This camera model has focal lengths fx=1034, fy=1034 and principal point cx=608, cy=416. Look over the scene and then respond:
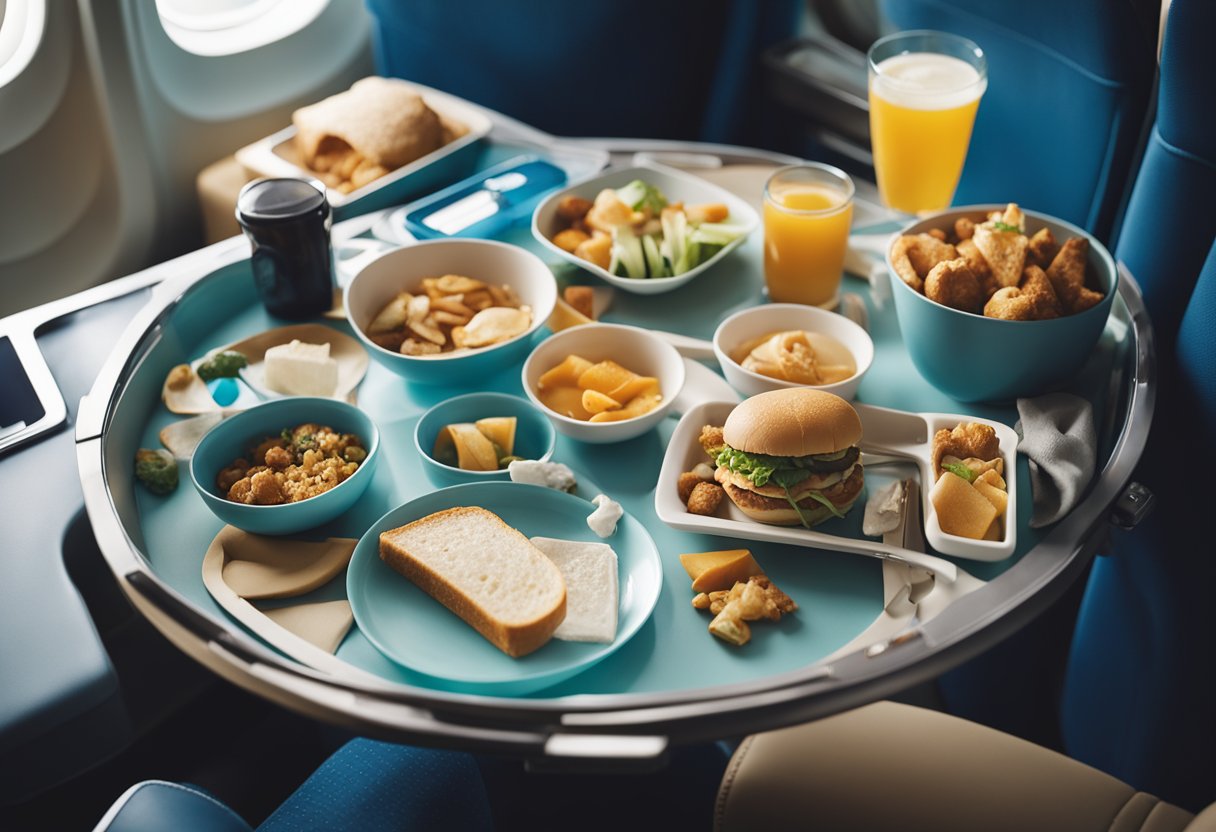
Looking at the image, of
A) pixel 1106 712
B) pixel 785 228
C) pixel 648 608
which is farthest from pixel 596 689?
pixel 1106 712

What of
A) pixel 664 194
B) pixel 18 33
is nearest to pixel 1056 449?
pixel 664 194

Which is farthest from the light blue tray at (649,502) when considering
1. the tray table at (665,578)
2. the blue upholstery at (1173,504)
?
the blue upholstery at (1173,504)

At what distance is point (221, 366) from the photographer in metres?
1.54

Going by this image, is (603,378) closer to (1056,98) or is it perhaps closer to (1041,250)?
(1041,250)

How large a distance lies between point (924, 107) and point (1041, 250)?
39 centimetres

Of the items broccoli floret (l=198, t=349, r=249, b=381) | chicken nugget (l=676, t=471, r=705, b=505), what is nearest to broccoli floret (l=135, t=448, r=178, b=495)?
broccoli floret (l=198, t=349, r=249, b=381)

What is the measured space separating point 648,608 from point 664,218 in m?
0.80

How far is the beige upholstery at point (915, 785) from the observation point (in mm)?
1229

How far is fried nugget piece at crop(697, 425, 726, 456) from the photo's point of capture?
4.36 ft

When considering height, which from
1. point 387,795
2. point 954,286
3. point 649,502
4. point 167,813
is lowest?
point 387,795

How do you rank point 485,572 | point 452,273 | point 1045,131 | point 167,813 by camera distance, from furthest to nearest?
point 1045,131 < point 452,273 < point 485,572 < point 167,813

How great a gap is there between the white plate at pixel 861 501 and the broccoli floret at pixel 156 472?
2.09 feet

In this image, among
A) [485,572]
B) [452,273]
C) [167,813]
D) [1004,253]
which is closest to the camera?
[167,813]

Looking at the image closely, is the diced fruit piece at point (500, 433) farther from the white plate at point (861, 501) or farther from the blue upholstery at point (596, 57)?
the blue upholstery at point (596, 57)
